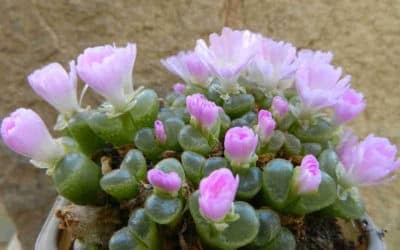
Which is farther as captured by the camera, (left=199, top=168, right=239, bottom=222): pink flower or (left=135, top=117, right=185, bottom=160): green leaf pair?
(left=135, top=117, right=185, bottom=160): green leaf pair

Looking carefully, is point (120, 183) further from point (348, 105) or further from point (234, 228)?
point (348, 105)

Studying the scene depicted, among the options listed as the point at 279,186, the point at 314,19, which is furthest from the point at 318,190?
the point at 314,19

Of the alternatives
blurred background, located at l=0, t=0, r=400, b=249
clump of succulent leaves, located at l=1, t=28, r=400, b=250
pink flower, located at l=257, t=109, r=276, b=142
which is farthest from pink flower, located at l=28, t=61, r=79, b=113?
blurred background, located at l=0, t=0, r=400, b=249

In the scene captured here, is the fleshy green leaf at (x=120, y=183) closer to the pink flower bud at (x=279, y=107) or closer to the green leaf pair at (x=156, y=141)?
the green leaf pair at (x=156, y=141)

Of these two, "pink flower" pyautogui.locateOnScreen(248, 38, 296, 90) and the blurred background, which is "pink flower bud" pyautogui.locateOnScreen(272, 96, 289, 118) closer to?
"pink flower" pyautogui.locateOnScreen(248, 38, 296, 90)

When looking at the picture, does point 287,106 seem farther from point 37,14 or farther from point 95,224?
point 37,14

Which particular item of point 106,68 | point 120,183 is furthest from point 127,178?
point 106,68

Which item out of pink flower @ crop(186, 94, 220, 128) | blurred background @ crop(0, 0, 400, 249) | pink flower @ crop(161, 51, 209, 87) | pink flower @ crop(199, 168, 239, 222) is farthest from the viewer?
blurred background @ crop(0, 0, 400, 249)
